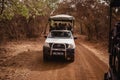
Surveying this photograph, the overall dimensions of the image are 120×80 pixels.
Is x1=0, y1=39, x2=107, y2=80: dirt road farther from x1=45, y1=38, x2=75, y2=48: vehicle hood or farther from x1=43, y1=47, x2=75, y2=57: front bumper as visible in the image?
x1=45, y1=38, x2=75, y2=48: vehicle hood

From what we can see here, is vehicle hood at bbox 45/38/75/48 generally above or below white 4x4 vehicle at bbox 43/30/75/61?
above

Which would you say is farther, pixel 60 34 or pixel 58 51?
pixel 60 34

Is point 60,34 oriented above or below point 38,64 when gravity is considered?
above

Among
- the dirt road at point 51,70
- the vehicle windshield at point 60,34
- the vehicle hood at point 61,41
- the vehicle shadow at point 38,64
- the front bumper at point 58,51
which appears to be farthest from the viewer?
the vehicle windshield at point 60,34

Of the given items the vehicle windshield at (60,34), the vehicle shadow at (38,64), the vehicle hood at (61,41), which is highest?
the vehicle windshield at (60,34)

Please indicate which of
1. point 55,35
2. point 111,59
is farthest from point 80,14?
point 111,59

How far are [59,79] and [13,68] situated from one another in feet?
10.7

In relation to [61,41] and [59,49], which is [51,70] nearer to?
[59,49]

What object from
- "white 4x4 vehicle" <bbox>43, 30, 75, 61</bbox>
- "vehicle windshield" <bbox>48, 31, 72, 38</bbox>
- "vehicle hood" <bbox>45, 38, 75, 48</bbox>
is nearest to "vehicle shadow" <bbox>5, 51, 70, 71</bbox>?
"white 4x4 vehicle" <bbox>43, 30, 75, 61</bbox>

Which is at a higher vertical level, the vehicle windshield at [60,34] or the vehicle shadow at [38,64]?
the vehicle windshield at [60,34]

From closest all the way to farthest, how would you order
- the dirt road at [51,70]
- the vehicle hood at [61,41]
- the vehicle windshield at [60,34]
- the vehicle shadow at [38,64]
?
the dirt road at [51,70], the vehicle shadow at [38,64], the vehicle hood at [61,41], the vehicle windshield at [60,34]

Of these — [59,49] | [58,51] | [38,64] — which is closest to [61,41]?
[59,49]

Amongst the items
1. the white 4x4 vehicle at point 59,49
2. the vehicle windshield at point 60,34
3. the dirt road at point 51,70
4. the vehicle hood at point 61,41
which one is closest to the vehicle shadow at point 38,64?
the dirt road at point 51,70

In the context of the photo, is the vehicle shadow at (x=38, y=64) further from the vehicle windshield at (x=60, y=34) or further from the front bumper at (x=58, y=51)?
the vehicle windshield at (x=60, y=34)
